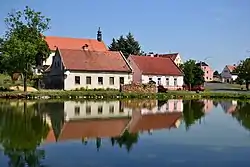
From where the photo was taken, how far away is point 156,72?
64.6 metres

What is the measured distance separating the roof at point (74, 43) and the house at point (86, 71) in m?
22.4

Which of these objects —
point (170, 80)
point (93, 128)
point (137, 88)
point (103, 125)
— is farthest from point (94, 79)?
point (93, 128)

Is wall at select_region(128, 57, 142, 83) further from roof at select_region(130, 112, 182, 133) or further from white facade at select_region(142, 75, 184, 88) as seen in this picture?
roof at select_region(130, 112, 182, 133)

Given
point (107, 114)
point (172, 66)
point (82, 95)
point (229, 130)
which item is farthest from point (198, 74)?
point (229, 130)

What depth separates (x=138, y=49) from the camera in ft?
274

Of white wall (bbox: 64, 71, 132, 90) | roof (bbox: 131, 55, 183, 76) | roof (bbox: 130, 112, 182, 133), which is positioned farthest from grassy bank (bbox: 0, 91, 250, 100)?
roof (bbox: 130, 112, 182, 133)

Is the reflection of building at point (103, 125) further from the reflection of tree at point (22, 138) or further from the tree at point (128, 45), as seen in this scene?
the tree at point (128, 45)

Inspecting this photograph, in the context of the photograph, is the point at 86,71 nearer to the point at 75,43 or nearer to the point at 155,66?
the point at 155,66

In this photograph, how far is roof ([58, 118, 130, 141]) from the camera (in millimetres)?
17219

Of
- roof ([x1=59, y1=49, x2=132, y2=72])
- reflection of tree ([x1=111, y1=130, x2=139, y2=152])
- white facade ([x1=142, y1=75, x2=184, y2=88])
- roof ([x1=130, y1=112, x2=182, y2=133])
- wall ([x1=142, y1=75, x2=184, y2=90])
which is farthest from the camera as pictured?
white facade ([x1=142, y1=75, x2=184, y2=88])

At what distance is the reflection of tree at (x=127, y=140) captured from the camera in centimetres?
1480

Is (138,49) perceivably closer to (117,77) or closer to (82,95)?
(117,77)

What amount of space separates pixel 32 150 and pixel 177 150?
488 centimetres

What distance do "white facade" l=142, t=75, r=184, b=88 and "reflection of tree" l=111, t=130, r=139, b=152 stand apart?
4564 cm
